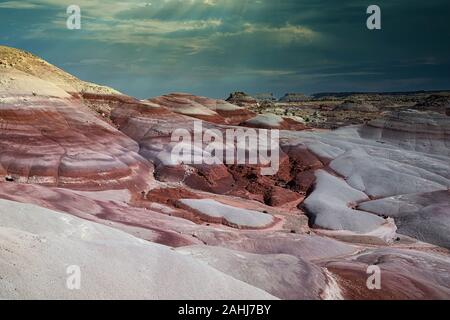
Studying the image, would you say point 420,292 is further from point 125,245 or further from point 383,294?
point 125,245

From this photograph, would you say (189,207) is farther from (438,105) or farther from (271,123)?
(438,105)

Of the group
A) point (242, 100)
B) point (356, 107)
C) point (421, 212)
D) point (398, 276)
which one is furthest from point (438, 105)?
point (398, 276)

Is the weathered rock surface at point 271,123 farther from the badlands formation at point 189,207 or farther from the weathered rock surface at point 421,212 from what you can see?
the weathered rock surface at point 421,212

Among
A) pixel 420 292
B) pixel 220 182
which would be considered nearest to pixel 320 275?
pixel 420 292

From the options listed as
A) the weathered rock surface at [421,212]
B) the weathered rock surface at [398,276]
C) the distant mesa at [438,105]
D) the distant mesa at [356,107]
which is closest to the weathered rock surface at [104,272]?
the weathered rock surface at [398,276]

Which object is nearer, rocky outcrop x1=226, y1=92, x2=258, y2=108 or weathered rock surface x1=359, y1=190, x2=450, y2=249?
weathered rock surface x1=359, y1=190, x2=450, y2=249

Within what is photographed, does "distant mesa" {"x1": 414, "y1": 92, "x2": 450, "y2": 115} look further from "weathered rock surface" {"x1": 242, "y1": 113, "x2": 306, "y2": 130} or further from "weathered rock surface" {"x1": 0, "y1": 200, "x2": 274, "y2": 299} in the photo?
"weathered rock surface" {"x1": 0, "y1": 200, "x2": 274, "y2": 299}

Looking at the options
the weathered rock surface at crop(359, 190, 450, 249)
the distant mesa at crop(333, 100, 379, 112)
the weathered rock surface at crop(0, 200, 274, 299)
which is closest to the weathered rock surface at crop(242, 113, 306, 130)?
the weathered rock surface at crop(359, 190, 450, 249)

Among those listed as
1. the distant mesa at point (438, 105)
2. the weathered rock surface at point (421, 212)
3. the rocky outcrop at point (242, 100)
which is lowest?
the weathered rock surface at point (421, 212)
